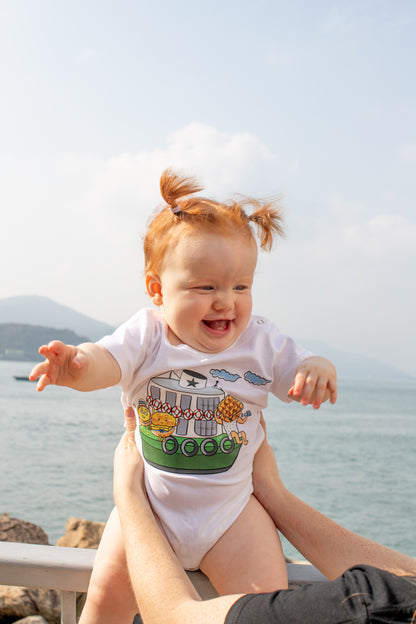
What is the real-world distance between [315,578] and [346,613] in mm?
758

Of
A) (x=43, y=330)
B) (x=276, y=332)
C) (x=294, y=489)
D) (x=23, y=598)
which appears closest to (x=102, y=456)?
(x=294, y=489)

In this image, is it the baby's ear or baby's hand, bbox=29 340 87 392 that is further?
the baby's ear

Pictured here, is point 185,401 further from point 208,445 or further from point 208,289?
point 208,289

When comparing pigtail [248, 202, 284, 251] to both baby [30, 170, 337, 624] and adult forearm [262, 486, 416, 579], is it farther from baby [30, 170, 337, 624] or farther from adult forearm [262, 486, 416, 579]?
adult forearm [262, 486, 416, 579]

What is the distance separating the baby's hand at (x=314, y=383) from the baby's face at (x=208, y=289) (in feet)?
0.78

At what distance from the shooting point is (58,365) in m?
1.36

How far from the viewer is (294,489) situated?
22.9 m

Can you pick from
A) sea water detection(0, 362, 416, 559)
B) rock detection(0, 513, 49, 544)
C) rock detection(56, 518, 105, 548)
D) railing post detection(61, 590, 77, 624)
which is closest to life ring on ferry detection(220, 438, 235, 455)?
railing post detection(61, 590, 77, 624)

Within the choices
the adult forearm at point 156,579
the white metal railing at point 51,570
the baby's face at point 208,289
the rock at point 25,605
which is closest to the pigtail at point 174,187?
the baby's face at point 208,289

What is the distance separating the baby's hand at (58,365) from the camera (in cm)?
131

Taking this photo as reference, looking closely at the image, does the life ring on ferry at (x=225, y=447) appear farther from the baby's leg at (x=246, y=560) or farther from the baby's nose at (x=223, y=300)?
the baby's nose at (x=223, y=300)

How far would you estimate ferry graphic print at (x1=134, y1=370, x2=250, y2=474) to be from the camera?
1573 millimetres

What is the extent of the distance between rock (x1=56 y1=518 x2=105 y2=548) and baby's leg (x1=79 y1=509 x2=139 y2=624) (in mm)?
4248

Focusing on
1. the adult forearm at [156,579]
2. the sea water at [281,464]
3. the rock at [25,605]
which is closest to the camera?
the adult forearm at [156,579]
